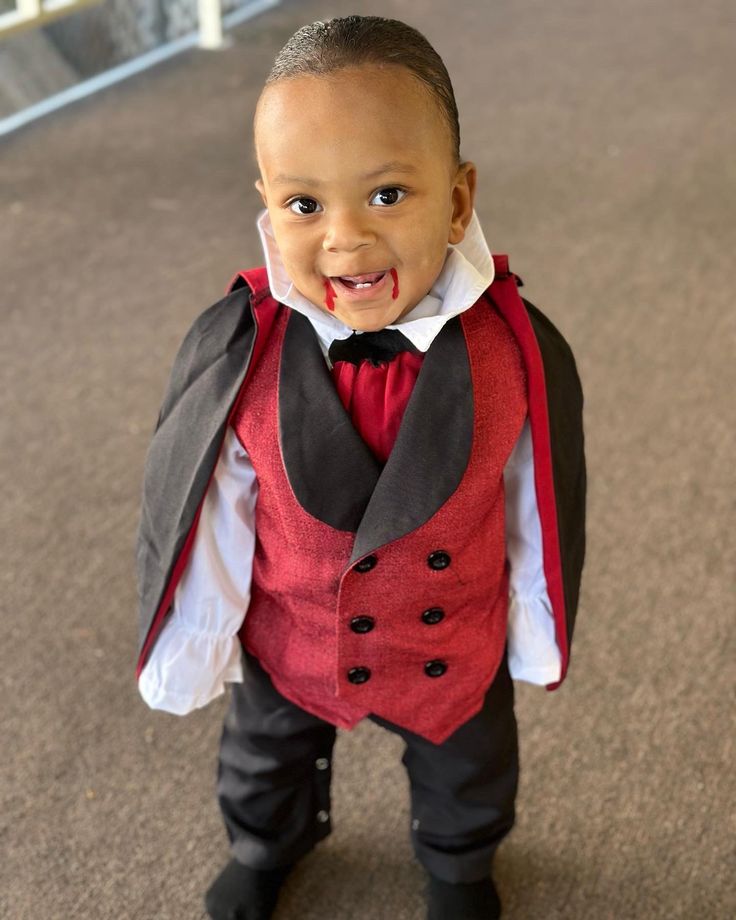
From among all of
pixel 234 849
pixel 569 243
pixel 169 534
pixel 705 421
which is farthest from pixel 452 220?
pixel 569 243

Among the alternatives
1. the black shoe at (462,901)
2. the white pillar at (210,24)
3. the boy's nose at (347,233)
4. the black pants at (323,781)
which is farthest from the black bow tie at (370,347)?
the white pillar at (210,24)

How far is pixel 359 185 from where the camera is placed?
0.76 metres

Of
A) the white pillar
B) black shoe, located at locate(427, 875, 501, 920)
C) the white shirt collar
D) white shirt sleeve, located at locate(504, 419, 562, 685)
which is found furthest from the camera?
the white pillar

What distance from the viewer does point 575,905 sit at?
123cm

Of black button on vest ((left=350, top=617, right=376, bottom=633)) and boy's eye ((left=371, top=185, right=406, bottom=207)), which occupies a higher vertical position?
boy's eye ((left=371, top=185, right=406, bottom=207))

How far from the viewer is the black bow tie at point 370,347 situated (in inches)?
34.1

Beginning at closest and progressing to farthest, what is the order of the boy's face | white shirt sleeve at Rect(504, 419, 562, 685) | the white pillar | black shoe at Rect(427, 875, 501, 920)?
the boy's face < white shirt sleeve at Rect(504, 419, 562, 685) < black shoe at Rect(427, 875, 501, 920) < the white pillar

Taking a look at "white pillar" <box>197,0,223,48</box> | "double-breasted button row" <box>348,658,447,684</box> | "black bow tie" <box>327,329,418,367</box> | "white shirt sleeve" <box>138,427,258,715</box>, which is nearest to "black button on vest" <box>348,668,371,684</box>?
"double-breasted button row" <box>348,658,447,684</box>

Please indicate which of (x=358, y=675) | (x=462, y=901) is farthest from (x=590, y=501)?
(x=358, y=675)

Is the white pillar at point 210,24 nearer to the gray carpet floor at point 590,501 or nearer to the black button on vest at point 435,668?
the gray carpet floor at point 590,501

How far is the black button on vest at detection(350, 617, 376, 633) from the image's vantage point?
0.93 metres

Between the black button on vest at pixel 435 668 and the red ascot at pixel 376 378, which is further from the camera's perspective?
the black button on vest at pixel 435 668

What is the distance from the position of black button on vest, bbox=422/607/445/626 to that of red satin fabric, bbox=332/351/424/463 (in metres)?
0.15

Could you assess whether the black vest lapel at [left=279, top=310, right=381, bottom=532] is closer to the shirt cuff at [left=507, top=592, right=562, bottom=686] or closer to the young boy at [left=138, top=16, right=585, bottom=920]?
the young boy at [left=138, top=16, right=585, bottom=920]
